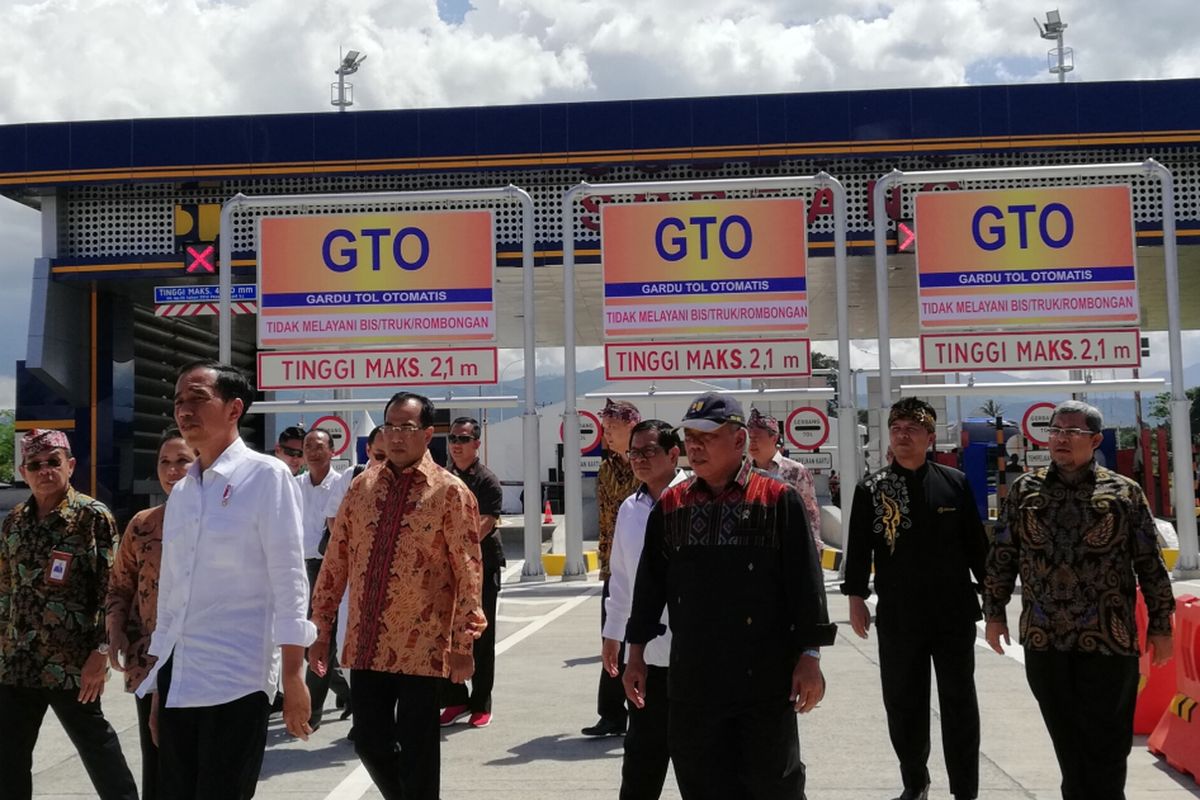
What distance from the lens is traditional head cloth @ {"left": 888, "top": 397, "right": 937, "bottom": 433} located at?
Answer: 5.58 metres

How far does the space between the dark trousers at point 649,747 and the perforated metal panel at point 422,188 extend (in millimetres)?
17971

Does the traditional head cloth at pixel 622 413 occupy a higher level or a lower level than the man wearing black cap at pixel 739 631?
higher

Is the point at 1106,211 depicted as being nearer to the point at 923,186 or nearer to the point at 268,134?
the point at 923,186

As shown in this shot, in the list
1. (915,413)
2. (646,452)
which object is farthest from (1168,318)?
(646,452)

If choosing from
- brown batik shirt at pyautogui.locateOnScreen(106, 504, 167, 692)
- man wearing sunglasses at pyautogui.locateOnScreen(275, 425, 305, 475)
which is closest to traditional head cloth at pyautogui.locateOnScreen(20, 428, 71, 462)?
brown batik shirt at pyautogui.locateOnScreen(106, 504, 167, 692)

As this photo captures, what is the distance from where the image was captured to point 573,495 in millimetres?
16391

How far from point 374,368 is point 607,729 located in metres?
10.1

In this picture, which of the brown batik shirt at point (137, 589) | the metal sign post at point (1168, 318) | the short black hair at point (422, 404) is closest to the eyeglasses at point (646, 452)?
the short black hair at point (422, 404)

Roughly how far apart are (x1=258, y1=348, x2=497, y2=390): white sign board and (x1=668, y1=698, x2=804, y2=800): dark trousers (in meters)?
12.5

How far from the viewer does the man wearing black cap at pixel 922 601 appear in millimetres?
5363

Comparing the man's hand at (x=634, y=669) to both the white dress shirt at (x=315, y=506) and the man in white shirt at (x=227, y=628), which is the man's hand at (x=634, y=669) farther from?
the white dress shirt at (x=315, y=506)

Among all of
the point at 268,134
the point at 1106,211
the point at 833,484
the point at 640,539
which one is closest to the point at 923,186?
the point at 1106,211

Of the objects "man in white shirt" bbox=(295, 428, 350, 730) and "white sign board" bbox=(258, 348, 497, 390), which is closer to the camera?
"man in white shirt" bbox=(295, 428, 350, 730)

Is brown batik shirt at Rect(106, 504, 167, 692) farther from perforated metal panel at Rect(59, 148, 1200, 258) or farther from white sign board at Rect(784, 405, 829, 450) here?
perforated metal panel at Rect(59, 148, 1200, 258)
